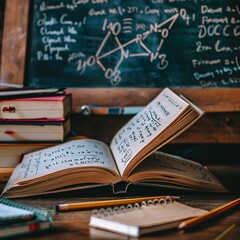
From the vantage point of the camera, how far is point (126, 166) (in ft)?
3.47

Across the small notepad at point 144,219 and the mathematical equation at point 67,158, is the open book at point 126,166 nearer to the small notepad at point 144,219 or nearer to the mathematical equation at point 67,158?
the mathematical equation at point 67,158

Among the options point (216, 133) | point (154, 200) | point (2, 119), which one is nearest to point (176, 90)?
point (216, 133)

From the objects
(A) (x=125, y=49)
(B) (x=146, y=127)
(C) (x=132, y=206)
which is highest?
(A) (x=125, y=49)

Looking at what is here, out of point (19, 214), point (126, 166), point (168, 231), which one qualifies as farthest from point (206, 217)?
point (19, 214)

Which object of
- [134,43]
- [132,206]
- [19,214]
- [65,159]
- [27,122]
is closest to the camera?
[19,214]

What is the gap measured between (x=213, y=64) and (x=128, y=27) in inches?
13.0

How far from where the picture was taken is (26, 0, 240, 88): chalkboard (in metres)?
1.63

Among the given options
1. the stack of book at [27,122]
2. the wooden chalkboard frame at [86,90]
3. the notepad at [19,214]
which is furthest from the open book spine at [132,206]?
the wooden chalkboard frame at [86,90]

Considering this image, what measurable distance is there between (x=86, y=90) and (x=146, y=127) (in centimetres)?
54

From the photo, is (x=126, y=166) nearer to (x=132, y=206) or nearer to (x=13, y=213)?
(x=132, y=206)

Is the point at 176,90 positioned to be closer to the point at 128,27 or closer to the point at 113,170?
the point at 128,27

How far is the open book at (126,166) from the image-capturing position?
1.06 metres

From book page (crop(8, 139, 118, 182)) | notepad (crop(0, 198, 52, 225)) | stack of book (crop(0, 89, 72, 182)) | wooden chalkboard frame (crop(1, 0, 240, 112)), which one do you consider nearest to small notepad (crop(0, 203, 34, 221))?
notepad (crop(0, 198, 52, 225))

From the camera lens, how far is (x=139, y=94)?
5.39ft
